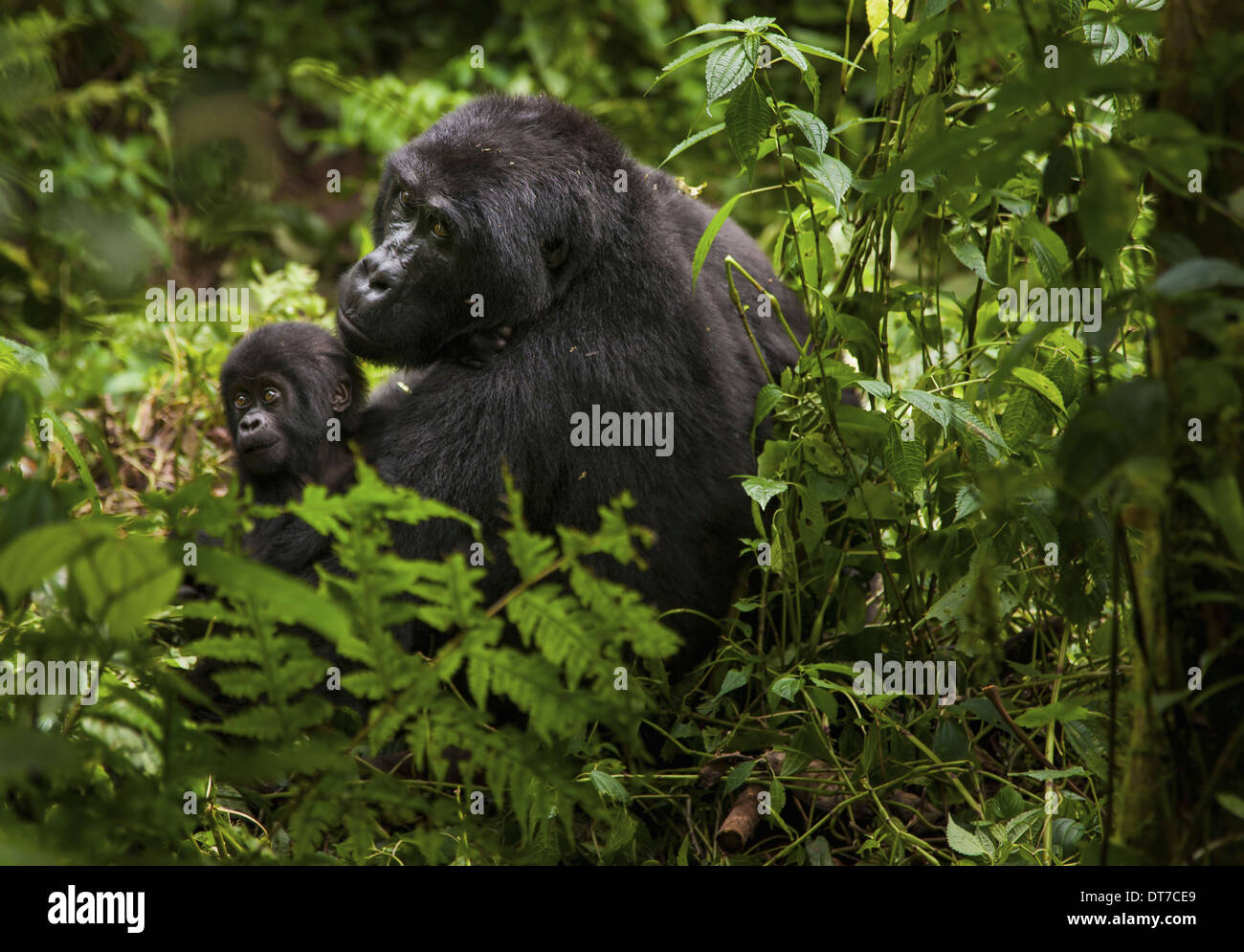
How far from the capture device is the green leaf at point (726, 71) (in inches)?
100

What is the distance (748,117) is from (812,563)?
1123mm

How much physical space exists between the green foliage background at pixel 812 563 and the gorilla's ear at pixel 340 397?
2.30ft

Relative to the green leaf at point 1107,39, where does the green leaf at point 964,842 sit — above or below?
below

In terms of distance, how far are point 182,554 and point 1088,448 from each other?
1178 mm

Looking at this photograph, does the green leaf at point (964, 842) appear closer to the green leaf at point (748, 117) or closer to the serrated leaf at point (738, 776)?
the serrated leaf at point (738, 776)

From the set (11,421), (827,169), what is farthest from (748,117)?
(11,421)

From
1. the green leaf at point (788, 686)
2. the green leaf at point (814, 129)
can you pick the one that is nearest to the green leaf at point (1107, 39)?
the green leaf at point (814, 129)

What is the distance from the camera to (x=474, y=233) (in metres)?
3.17

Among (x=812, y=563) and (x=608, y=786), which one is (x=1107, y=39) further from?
(x=608, y=786)

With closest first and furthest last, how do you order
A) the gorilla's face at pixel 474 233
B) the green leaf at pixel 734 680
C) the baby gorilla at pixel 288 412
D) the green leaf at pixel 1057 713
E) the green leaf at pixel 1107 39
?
1. the green leaf at pixel 1057 713
2. the green leaf at pixel 1107 39
3. the green leaf at pixel 734 680
4. the gorilla's face at pixel 474 233
5. the baby gorilla at pixel 288 412

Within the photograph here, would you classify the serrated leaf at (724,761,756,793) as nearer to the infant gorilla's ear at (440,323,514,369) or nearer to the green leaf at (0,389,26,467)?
the infant gorilla's ear at (440,323,514,369)

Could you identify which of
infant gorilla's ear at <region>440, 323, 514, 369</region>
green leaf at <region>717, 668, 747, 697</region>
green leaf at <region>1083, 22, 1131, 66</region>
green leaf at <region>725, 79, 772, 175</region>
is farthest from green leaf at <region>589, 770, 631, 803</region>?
green leaf at <region>1083, 22, 1131, 66</region>

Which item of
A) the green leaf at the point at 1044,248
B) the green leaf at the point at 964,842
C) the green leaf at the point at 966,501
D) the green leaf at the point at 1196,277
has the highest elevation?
the green leaf at the point at 1044,248
